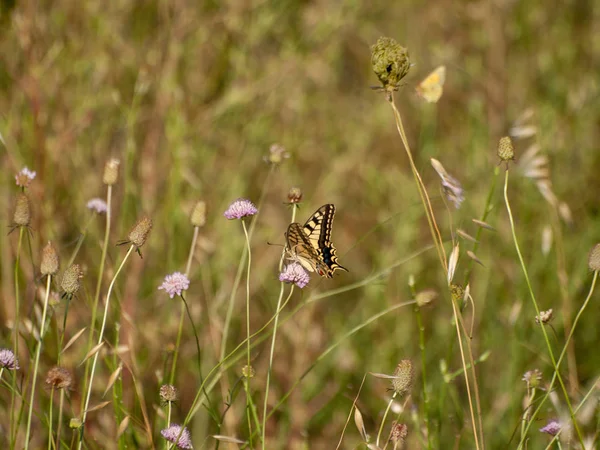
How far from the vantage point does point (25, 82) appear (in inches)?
82.5

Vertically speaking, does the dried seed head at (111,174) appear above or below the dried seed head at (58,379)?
above

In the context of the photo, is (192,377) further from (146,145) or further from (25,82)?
(25,82)

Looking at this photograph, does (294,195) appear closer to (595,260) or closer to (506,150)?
(506,150)

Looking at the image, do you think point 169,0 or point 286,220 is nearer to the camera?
point 169,0

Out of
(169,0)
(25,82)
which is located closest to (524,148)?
(169,0)

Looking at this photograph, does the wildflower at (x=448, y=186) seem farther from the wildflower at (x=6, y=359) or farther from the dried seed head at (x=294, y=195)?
the wildflower at (x=6, y=359)

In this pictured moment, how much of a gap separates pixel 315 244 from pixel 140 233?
430 mm

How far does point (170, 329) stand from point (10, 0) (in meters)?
1.14

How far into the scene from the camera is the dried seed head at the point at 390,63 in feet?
3.50

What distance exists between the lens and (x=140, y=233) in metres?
1.07

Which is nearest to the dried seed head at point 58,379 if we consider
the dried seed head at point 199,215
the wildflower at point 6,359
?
the wildflower at point 6,359

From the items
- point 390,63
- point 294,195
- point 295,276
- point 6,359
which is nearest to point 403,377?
point 295,276

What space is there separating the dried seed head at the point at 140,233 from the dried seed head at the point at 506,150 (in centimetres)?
57

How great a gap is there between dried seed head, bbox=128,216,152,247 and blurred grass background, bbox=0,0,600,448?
29.1 inches
